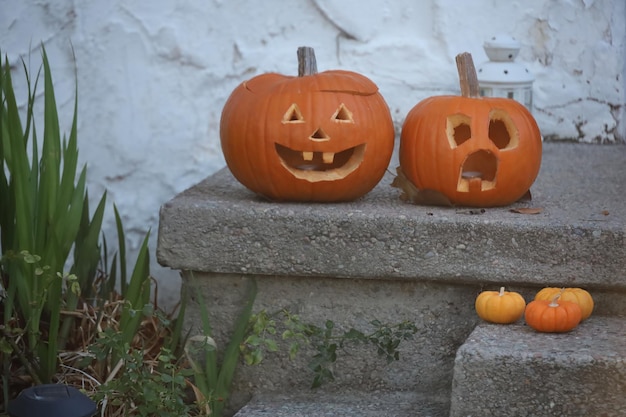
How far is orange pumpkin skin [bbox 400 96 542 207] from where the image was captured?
2311 millimetres

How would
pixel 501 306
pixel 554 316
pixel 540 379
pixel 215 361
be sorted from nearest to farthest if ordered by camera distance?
1. pixel 540 379
2. pixel 554 316
3. pixel 501 306
4. pixel 215 361

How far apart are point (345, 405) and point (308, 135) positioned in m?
0.66

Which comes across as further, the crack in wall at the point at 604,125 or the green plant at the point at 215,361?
the crack in wall at the point at 604,125

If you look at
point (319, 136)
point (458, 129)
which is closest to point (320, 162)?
point (319, 136)

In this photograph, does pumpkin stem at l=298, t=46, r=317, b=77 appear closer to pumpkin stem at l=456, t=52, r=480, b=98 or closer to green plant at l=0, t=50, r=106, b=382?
pumpkin stem at l=456, t=52, r=480, b=98

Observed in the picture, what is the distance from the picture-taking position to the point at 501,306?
2102mm

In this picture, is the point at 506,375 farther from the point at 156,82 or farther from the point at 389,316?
the point at 156,82

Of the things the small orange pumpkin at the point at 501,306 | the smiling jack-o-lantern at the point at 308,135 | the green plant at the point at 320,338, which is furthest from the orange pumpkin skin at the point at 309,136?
the small orange pumpkin at the point at 501,306

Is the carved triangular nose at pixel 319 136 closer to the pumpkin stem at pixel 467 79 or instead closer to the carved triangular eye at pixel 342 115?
the carved triangular eye at pixel 342 115

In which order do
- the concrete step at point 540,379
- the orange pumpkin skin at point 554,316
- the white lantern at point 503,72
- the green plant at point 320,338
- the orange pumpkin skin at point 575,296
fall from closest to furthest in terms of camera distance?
the concrete step at point 540,379 < the orange pumpkin skin at point 554,316 < the orange pumpkin skin at point 575,296 < the green plant at point 320,338 < the white lantern at point 503,72

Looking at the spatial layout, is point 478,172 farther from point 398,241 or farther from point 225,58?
point 225,58

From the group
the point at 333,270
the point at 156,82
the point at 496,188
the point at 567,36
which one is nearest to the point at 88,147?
the point at 156,82

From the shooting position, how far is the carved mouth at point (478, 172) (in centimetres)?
234

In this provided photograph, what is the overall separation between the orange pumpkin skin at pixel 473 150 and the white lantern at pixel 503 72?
641mm
